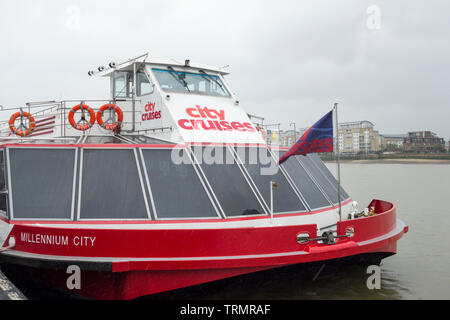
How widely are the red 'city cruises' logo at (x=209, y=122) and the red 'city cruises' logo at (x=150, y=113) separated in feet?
2.13

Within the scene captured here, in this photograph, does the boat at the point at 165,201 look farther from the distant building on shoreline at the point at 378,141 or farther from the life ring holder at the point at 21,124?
the distant building on shoreline at the point at 378,141

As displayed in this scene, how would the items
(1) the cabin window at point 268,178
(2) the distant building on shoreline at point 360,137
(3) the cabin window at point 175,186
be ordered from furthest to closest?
(2) the distant building on shoreline at point 360,137, (1) the cabin window at point 268,178, (3) the cabin window at point 175,186

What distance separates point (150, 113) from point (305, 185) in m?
3.57

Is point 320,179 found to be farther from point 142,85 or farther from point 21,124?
point 21,124

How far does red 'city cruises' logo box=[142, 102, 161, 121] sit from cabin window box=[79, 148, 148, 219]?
1565mm

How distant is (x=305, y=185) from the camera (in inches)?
346

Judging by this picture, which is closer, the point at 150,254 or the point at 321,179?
the point at 150,254

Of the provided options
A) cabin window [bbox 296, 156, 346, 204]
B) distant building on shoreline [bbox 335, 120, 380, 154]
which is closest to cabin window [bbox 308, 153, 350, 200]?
cabin window [bbox 296, 156, 346, 204]

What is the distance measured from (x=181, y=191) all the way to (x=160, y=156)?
773mm

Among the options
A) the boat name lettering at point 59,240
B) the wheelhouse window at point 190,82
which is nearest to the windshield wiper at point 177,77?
the wheelhouse window at point 190,82

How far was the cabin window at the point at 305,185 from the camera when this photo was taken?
850cm

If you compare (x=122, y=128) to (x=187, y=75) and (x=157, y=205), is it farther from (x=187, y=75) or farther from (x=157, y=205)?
(x=157, y=205)

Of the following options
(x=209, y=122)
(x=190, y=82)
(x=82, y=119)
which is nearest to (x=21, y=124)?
(x=82, y=119)

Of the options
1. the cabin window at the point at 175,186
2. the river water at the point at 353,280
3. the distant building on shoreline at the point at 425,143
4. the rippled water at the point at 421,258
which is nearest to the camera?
the river water at the point at 353,280
